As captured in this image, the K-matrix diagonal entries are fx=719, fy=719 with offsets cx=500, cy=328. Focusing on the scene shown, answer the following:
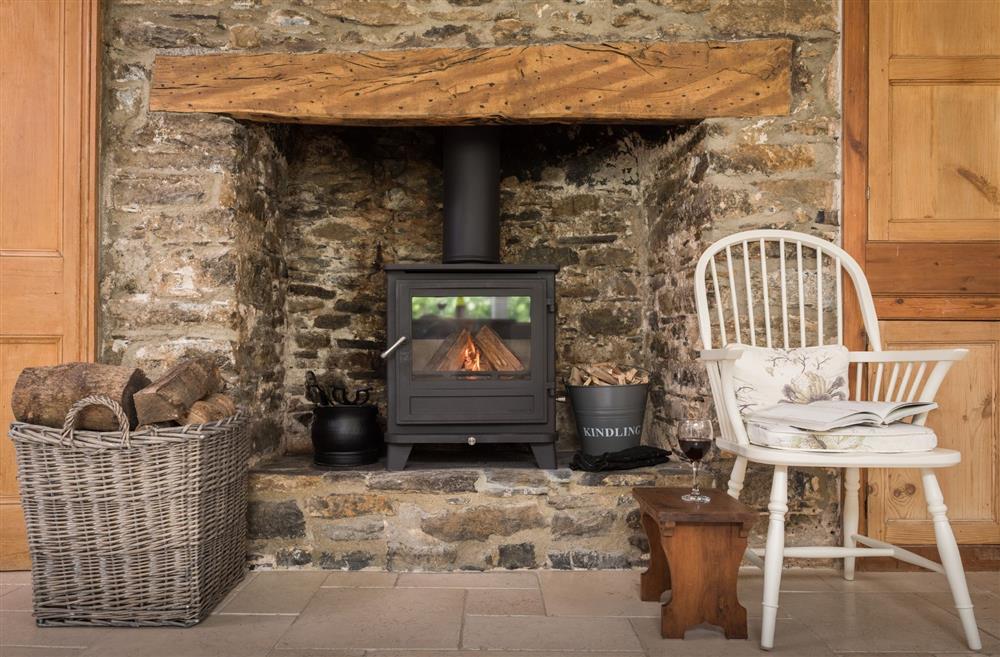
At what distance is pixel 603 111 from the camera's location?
2.64 meters

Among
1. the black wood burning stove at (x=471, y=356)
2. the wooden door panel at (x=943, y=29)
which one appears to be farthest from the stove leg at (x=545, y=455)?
the wooden door panel at (x=943, y=29)

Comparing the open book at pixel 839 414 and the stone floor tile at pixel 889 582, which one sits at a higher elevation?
the open book at pixel 839 414

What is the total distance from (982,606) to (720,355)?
1.18 m

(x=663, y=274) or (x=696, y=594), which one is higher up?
(x=663, y=274)

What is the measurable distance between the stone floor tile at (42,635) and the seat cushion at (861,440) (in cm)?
198

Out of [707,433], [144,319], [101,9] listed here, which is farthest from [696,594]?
[101,9]

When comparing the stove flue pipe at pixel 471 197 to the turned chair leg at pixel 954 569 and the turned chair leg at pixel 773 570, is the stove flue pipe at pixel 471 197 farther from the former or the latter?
the turned chair leg at pixel 954 569

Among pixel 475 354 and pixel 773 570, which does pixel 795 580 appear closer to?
pixel 773 570

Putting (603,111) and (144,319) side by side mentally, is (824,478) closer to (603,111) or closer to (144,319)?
(603,111)

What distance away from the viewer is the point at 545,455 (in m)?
2.76

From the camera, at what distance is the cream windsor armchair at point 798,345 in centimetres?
196

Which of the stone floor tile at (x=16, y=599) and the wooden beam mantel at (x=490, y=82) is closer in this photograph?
the stone floor tile at (x=16, y=599)

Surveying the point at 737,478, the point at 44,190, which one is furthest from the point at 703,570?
the point at 44,190

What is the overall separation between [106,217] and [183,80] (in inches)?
22.9
